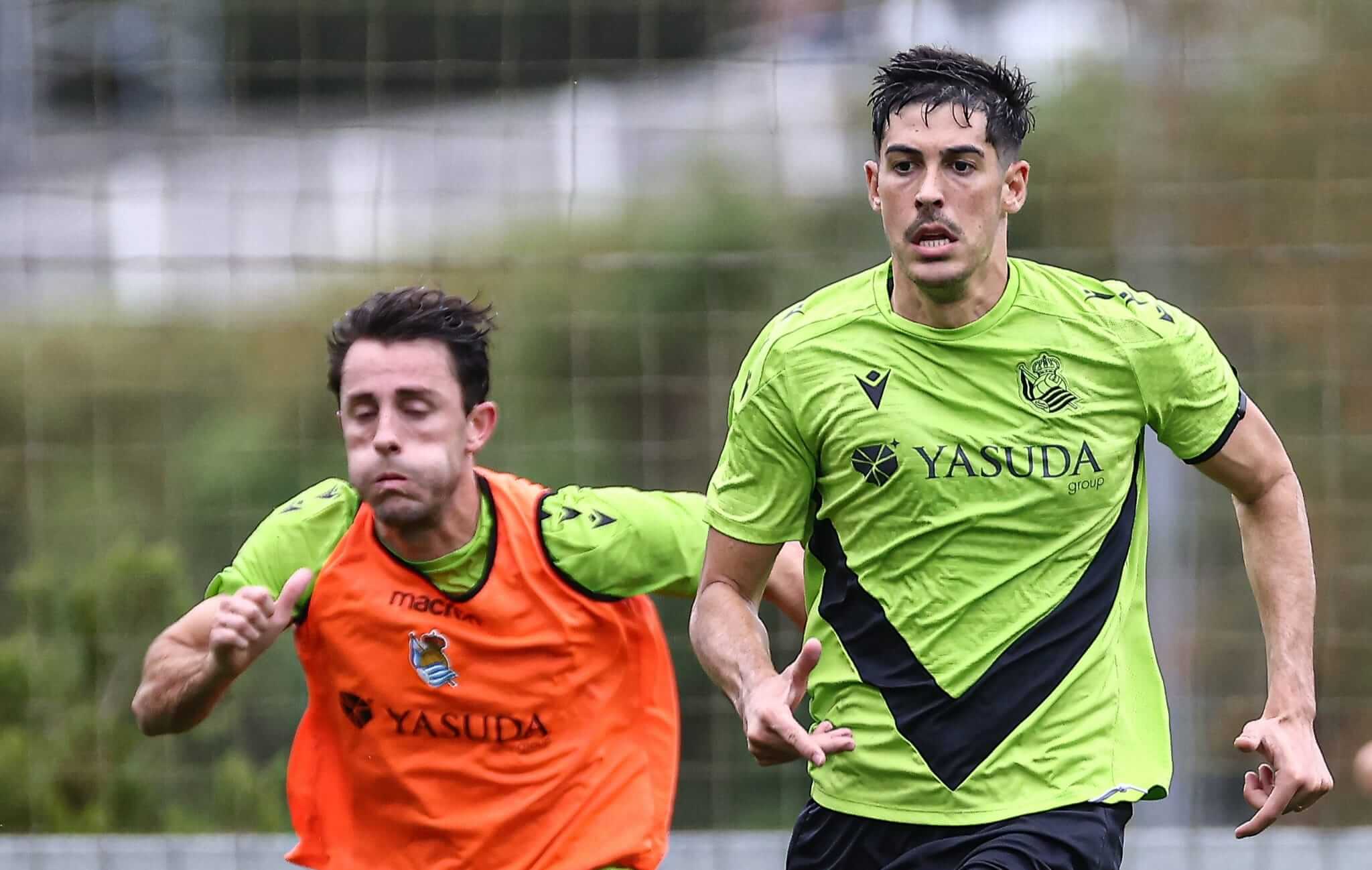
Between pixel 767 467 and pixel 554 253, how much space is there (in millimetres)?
3105

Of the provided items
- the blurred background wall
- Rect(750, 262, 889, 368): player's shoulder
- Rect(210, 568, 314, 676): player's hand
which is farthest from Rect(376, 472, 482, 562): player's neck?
the blurred background wall

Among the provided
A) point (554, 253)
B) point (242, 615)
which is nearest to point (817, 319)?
point (242, 615)

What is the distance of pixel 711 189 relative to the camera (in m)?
6.91

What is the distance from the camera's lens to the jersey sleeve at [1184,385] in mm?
3848

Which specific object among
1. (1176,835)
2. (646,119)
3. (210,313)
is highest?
(646,119)

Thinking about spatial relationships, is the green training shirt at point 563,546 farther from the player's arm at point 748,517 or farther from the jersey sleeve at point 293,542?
the player's arm at point 748,517

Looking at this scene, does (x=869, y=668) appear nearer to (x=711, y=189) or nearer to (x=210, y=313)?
(x=711, y=189)

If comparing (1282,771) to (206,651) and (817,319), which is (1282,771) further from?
(206,651)

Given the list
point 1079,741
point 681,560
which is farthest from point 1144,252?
point 1079,741

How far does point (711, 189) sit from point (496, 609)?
2802mm

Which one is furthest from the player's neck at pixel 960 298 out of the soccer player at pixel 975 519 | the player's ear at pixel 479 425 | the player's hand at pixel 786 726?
the player's ear at pixel 479 425

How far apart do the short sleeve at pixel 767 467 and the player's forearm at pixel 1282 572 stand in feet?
2.89

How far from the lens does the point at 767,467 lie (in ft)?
12.9

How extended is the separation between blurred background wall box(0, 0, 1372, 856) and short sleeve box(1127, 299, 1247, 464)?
2960mm
